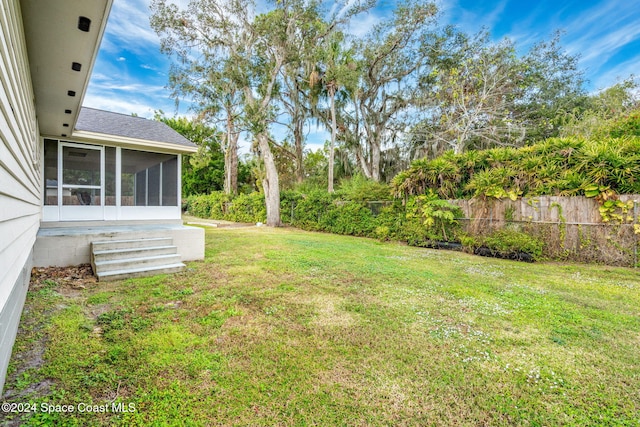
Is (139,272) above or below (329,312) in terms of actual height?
above

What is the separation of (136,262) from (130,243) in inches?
24.2

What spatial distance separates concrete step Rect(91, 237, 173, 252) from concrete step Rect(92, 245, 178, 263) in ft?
0.32

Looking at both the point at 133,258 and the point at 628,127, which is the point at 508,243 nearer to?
the point at 628,127

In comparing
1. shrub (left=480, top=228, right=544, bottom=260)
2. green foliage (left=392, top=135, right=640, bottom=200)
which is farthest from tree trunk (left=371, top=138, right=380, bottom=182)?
shrub (left=480, top=228, right=544, bottom=260)

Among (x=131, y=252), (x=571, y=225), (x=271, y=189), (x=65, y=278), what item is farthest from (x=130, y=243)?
(x=571, y=225)

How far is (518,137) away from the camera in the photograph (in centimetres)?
1358

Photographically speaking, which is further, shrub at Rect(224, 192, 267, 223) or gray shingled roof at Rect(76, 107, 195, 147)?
shrub at Rect(224, 192, 267, 223)

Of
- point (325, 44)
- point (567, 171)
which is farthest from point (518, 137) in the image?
point (325, 44)

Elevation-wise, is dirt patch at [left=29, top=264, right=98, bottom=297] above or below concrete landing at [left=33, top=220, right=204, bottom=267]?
below

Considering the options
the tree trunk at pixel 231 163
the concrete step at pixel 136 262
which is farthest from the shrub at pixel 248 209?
the concrete step at pixel 136 262

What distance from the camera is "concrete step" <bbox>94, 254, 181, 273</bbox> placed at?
4.46m

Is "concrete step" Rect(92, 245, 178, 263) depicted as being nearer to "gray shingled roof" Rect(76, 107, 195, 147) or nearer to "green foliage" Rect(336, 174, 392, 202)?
"gray shingled roof" Rect(76, 107, 195, 147)

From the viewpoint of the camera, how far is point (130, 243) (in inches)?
202

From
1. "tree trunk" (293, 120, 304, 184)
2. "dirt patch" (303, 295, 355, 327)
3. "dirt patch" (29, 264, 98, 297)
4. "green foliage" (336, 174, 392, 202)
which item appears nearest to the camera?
"dirt patch" (303, 295, 355, 327)
